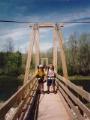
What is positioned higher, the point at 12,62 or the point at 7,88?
the point at 12,62

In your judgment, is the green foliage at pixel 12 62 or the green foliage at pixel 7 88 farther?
the green foliage at pixel 12 62

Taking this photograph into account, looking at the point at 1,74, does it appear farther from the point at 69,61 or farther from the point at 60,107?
the point at 60,107

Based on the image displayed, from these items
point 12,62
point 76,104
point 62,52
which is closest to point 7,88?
point 12,62

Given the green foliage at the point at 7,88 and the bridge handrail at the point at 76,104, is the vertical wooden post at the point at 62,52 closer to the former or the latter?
the bridge handrail at the point at 76,104

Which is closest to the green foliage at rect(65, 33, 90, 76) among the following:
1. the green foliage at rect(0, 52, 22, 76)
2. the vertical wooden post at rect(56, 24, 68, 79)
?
the green foliage at rect(0, 52, 22, 76)

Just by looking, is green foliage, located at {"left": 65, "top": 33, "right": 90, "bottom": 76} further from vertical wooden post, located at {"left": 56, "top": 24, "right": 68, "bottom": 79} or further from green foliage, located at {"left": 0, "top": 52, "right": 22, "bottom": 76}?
vertical wooden post, located at {"left": 56, "top": 24, "right": 68, "bottom": 79}

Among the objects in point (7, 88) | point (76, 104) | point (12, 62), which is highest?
point (12, 62)

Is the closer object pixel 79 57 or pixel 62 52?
pixel 62 52

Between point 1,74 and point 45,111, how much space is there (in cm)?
7740

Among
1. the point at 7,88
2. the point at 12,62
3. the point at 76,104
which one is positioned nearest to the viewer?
the point at 76,104

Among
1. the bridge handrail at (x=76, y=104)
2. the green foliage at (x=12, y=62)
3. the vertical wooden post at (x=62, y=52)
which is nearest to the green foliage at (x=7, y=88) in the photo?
the green foliage at (x=12, y=62)

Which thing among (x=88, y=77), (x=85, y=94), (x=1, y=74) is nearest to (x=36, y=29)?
(x=85, y=94)

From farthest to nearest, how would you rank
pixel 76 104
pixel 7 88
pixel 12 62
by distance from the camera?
pixel 12 62 → pixel 7 88 → pixel 76 104

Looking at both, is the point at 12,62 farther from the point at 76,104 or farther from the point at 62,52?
the point at 76,104
